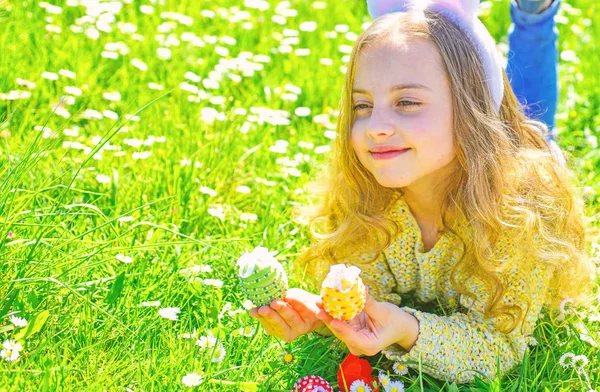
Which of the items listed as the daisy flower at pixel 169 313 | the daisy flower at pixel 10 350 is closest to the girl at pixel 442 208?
the daisy flower at pixel 169 313

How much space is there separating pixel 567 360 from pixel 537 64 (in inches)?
41.4

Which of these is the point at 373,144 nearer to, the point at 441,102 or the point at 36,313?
the point at 441,102

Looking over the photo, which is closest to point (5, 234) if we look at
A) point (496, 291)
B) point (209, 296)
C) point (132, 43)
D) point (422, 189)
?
point (209, 296)

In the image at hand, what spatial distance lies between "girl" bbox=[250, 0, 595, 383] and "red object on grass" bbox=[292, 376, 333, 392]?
0.29 feet

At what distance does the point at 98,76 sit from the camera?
2.91m

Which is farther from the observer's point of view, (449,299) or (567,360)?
(449,299)

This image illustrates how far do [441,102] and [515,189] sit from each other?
277 mm

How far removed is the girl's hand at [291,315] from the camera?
1699mm

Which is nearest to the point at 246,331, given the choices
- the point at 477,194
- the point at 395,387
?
the point at 395,387

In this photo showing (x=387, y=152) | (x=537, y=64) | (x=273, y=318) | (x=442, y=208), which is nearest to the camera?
(x=273, y=318)

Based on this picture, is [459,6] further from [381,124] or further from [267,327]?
[267,327]

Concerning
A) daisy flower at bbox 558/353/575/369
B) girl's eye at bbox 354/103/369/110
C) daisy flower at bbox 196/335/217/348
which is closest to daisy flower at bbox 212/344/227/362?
daisy flower at bbox 196/335/217/348

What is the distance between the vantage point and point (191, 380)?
5.41 feet

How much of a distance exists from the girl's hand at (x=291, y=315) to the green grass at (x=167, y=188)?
0.09 metres
